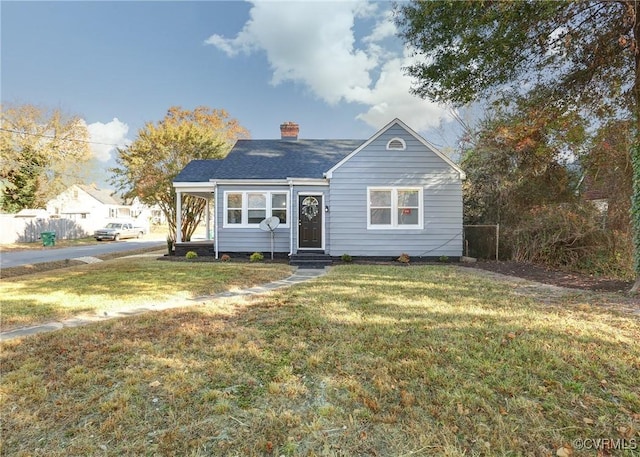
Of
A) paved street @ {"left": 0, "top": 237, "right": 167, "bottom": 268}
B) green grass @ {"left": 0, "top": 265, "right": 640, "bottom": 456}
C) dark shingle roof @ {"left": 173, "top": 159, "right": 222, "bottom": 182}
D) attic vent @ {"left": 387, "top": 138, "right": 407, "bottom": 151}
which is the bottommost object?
green grass @ {"left": 0, "top": 265, "right": 640, "bottom": 456}

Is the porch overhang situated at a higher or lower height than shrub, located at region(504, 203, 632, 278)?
higher

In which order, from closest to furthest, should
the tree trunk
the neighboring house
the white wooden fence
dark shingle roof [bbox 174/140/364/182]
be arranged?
the tree trunk, dark shingle roof [bbox 174/140/364/182], the white wooden fence, the neighboring house

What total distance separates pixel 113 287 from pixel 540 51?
1066cm

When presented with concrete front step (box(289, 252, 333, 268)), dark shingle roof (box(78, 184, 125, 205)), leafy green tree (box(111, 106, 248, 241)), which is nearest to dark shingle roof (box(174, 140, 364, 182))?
concrete front step (box(289, 252, 333, 268))

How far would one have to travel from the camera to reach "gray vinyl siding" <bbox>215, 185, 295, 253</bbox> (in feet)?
39.7

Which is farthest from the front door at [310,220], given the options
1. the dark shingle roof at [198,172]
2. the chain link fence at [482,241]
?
the chain link fence at [482,241]

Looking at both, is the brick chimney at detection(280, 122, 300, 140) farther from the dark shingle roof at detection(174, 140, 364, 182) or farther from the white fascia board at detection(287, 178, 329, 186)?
the white fascia board at detection(287, 178, 329, 186)

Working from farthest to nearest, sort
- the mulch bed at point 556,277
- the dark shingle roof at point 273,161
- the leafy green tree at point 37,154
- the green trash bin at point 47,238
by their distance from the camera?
the leafy green tree at point 37,154, the green trash bin at point 47,238, the dark shingle roof at point 273,161, the mulch bed at point 556,277

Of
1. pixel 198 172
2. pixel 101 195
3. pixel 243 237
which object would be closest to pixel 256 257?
pixel 243 237

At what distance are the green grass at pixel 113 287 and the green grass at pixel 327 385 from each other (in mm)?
1326

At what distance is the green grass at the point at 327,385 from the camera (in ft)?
7.25

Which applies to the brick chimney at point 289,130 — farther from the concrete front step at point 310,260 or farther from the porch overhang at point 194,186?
the concrete front step at point 310,260

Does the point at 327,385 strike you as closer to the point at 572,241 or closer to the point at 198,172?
the point at 572,241

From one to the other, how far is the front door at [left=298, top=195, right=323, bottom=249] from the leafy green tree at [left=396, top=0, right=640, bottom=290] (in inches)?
225
